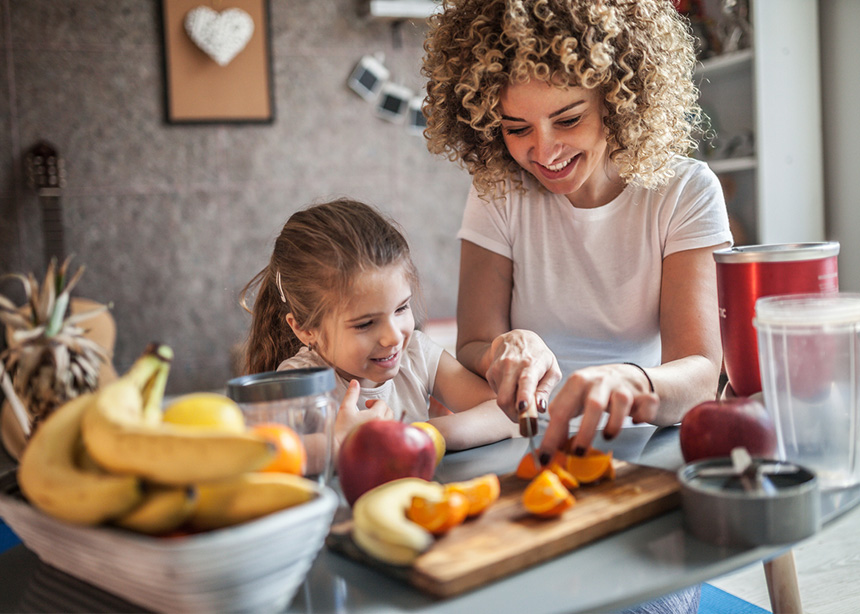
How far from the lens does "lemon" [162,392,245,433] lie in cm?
62

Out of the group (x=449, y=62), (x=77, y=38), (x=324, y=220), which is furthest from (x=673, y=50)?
(x=77, y=38)

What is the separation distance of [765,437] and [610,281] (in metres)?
0.81

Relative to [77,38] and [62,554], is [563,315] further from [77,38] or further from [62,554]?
[77,38]

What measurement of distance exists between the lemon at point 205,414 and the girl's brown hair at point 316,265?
2.25ft

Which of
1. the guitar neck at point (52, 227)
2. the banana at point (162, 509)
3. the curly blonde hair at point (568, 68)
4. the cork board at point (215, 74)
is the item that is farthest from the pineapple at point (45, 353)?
the cork board at point (215, 74)

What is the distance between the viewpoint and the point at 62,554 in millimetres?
679

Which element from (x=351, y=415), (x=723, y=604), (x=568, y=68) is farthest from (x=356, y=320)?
(x=723, y=604)

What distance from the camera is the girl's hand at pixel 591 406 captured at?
34.0 inches

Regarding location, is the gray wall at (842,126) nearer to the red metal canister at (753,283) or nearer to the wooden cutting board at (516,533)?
the red metal canister at (753,283)

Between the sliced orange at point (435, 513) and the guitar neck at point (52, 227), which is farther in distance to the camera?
the guitar neck at point (52, 227)

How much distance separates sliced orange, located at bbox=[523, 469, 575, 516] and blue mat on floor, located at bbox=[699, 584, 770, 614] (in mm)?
1150

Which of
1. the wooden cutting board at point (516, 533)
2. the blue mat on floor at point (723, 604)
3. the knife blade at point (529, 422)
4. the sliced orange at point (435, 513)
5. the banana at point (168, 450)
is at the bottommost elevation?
the blue mat on floor at point (723, 604)

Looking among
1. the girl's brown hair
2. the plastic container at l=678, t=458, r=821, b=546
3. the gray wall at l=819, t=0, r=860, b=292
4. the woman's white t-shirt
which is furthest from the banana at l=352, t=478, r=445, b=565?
the gray wall at l=819, t=0, r=860, b=292

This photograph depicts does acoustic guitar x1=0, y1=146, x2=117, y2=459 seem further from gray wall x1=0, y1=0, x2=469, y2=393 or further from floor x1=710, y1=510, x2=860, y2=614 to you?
floor x1=710, y1=510, x2=860, y2=614
